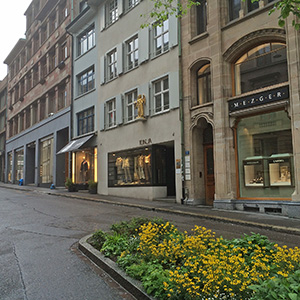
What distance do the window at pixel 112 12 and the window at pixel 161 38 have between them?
5.21 metres

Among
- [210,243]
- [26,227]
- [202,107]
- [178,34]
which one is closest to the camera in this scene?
[210,243]

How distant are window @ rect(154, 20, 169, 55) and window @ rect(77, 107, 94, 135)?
332 inches

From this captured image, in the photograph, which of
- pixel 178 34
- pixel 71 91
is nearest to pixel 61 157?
pixel 71 91

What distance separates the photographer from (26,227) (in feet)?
30.6

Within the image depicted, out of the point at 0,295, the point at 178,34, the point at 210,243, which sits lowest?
the point at 0,295

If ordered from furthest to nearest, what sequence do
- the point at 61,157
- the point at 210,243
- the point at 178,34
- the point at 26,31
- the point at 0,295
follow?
1. the point at 26,31
2. the point at 61,157
3. the point at 178,34
4. the point at 210,243
5. the point at 0,295

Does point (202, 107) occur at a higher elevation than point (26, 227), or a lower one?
higher

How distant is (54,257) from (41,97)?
31015 mm

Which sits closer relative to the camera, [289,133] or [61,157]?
[289,133]

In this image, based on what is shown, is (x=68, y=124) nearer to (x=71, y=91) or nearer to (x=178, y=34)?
(x=71, y=91)

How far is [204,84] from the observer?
15.5 metres

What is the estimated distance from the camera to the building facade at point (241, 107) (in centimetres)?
1183

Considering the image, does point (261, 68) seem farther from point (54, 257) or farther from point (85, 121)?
point (85, 121)

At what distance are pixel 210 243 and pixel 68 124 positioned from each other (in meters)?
24.3
